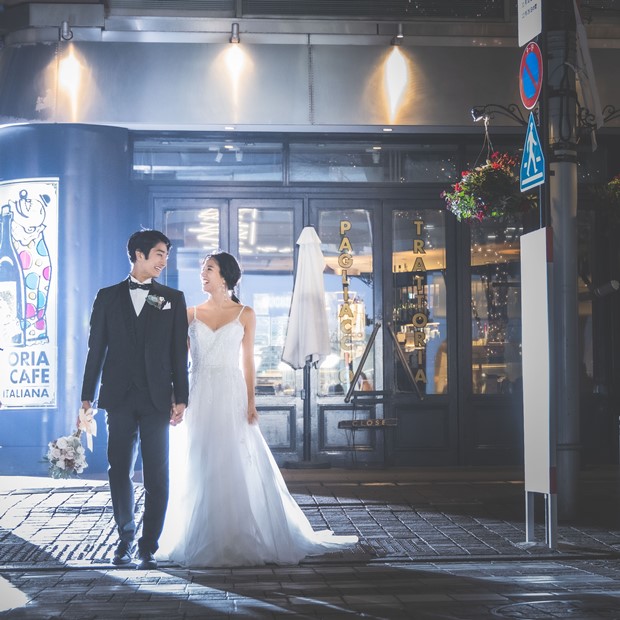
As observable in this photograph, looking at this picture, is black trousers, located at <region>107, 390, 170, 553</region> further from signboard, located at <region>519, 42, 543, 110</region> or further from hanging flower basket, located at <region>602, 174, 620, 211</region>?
hanging flower basket, located at <region>602, 174, 620, 211</region>

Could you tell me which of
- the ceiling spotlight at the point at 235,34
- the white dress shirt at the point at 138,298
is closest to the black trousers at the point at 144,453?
the white dress shirt at the point at 138,298

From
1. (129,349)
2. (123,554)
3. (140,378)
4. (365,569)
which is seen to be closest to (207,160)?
(129,349)

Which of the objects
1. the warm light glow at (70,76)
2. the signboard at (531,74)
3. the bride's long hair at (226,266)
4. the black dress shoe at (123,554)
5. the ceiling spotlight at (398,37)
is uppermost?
the ceiling spotlight at (398,37)

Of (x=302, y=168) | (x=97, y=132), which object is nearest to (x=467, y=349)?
(x=302, y=168)

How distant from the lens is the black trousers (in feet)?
22.9

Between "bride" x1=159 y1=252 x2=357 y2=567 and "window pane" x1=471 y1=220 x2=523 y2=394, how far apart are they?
5368mm

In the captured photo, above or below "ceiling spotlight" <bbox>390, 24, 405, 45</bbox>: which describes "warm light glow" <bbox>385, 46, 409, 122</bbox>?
below

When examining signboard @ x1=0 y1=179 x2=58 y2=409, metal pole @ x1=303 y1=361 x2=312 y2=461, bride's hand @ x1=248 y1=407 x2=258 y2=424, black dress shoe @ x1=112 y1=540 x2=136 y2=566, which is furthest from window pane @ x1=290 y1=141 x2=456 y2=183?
black dress shoe @ x1=112 y1=540 x2=136 y2=566

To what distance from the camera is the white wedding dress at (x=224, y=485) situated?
709 centimetres

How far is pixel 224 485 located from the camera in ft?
24.0

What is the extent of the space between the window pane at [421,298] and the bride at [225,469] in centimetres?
506

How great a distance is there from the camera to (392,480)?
11.6 metres

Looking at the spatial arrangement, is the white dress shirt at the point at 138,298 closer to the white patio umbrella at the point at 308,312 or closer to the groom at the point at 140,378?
the groom at the point at 140,378

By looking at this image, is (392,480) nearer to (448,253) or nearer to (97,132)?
(448,253)
